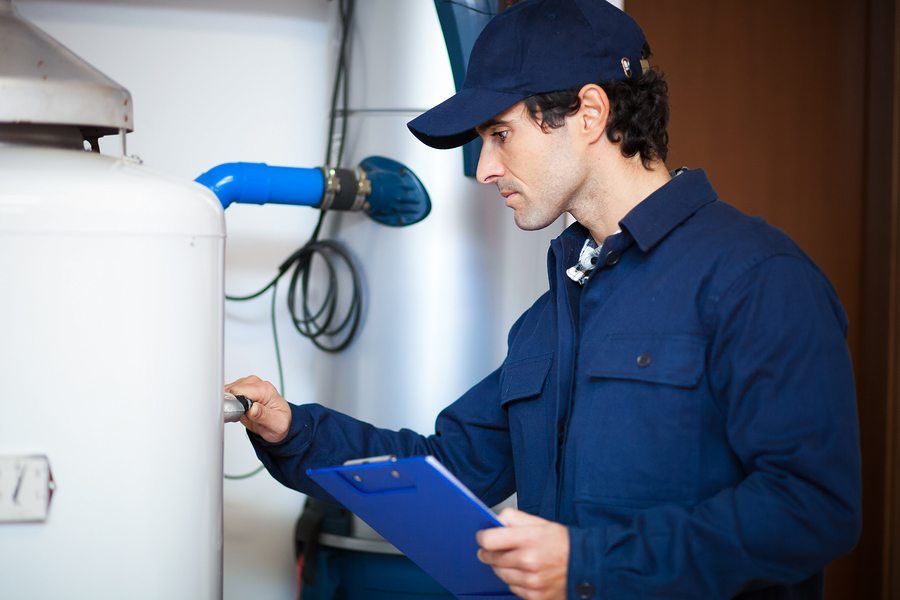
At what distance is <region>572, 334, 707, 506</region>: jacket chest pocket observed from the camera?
3.76ft

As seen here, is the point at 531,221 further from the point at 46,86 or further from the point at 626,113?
the point at 46,86

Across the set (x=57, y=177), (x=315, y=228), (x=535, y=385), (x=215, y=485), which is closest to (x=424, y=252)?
(x=315, y=228)

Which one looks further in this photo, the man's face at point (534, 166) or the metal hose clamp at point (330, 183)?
the metal hose clamp at point (330, 183)

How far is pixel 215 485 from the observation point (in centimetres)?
115

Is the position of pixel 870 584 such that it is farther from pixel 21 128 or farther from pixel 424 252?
pixel 21 128

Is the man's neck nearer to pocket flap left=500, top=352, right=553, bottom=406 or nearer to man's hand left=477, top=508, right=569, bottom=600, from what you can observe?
pocket flap left=500, top=352, right=553, bottom=406

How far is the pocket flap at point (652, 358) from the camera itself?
44.9 inches

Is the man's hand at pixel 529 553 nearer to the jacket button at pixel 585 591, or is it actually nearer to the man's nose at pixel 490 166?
the jacket button at pixel 585 591

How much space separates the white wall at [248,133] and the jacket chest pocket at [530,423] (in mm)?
800

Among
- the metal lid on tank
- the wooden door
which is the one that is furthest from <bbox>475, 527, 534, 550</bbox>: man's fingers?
the wooden door

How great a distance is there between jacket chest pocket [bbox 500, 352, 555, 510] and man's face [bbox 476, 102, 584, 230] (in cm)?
19

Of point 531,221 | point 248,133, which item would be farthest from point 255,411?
A: point 248,133

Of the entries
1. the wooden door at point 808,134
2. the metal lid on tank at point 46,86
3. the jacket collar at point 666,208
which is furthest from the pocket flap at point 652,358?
the wooden door at point 808,134

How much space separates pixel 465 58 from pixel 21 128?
819mm
